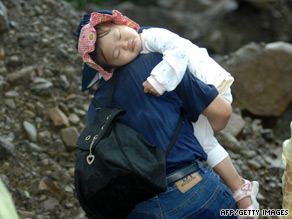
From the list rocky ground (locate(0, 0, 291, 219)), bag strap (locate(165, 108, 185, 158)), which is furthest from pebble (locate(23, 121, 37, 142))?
bag strap (locate(165, 108, 185, 158))

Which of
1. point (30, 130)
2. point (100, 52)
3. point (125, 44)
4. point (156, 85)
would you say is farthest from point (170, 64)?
point (30, 130)

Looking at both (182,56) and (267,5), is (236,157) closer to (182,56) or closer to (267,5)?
(182,56)

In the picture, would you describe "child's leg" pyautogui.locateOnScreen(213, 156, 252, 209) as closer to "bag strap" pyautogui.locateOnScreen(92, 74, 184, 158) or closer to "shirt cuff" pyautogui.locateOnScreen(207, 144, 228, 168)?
"shirt cuff" pyautogui.locateOnScreen(207, 144, 228, 168)

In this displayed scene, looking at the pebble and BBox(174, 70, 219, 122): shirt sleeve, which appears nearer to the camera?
BBox(174, 70, 219, 122): shirt sleeve

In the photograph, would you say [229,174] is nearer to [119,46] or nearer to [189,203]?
[189,203]

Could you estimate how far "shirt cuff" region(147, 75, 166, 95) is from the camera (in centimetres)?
199

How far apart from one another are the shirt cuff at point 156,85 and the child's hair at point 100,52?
0.82ft

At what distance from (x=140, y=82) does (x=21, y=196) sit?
64.2 inches

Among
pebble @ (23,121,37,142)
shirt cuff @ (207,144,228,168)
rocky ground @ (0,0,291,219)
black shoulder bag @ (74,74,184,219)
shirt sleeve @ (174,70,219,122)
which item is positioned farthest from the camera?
pebble @ (23,121,37,142)

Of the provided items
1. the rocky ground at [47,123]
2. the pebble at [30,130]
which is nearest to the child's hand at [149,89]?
the rocky ground at [47,123]

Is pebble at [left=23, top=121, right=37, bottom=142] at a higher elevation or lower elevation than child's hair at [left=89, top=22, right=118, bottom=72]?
lower

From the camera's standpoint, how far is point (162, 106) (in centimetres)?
209

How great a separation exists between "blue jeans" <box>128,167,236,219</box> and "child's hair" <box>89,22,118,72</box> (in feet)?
2.11

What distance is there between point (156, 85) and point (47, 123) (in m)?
2.02
